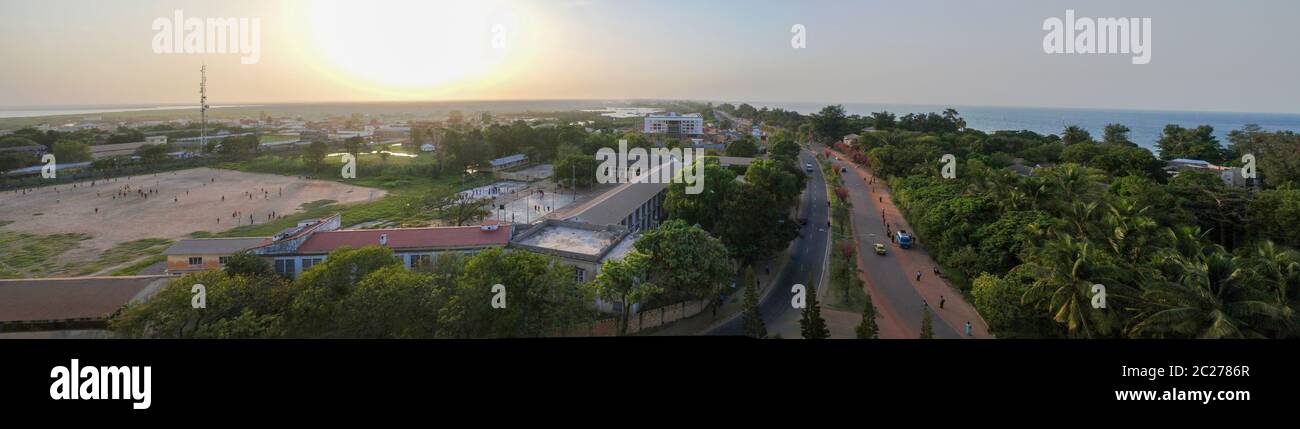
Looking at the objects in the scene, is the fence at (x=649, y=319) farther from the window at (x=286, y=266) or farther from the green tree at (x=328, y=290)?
the window at (x=286, y=266)

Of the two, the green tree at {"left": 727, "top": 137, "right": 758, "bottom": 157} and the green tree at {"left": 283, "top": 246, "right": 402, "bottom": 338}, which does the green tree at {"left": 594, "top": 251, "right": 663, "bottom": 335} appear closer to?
the green tree at {"left": 283, "top": 246, "right": 402, "bottom": 338}

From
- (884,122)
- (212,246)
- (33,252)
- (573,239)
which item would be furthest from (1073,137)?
(33,252)

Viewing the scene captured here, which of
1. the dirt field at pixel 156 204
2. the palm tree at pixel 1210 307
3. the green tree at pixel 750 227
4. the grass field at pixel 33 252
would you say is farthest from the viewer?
the dirt field at pixel 156 204

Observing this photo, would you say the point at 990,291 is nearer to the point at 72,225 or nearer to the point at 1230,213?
the point at 1230,213

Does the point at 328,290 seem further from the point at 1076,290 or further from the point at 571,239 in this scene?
the point at 1076,290

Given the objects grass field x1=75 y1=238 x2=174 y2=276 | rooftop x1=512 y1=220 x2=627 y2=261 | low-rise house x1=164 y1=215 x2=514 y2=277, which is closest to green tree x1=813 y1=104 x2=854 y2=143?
rooftop x1=512 y1=220 x2=627 y2=261

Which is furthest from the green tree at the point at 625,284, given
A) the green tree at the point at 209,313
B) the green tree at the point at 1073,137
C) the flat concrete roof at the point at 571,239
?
the green tree at the point at 1073,137
